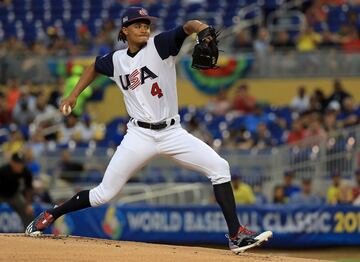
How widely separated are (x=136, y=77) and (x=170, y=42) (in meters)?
0.44

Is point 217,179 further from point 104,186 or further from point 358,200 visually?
point 358,200

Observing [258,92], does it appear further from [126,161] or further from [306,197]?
[126,161]

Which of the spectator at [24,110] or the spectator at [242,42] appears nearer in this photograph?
the spectator at [24,110]

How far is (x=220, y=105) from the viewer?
19062 millimetres

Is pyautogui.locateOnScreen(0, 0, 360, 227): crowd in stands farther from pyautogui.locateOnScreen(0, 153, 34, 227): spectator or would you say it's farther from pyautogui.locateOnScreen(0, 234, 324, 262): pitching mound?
pyautogui.locateOnScreen(0, 234, 324, 262): pitching mound

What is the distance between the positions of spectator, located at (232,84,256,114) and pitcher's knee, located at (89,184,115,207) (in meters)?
9.98

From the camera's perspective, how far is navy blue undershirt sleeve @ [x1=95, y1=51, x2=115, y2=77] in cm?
891

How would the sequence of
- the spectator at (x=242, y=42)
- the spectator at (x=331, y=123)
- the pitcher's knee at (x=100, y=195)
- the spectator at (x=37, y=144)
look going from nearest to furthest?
the pitcher's knee at (x=100, y=195), the spectator at (x=331, y=123), the spectator at (x=37, y=144), the spectator at (x=242, y=42)

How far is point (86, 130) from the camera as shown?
18.6 metres

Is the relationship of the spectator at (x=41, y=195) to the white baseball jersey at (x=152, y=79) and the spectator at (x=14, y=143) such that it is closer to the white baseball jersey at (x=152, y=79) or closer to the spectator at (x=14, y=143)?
the spectator at (x=14, y=143)

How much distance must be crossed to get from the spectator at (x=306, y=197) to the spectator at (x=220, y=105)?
3.50 metres

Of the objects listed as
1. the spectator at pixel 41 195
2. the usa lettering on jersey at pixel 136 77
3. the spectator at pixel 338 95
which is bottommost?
the spectator at pixel 41 195

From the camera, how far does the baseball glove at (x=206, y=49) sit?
26.7ft

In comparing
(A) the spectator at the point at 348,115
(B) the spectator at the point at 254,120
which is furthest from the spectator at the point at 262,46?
(A) the spectator at the point at 348,115
